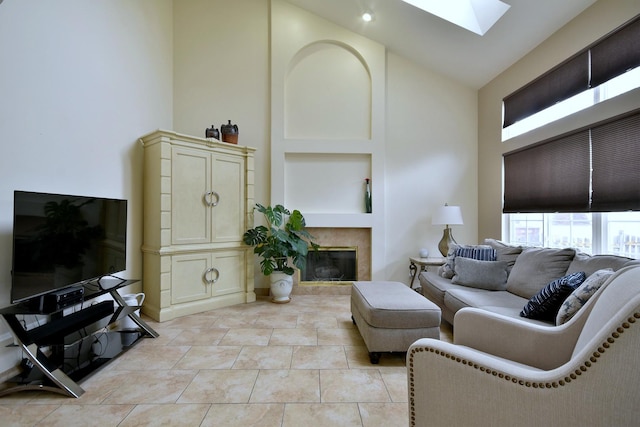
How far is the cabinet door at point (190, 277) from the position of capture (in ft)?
10.9

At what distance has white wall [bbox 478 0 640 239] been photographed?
2.38 metres

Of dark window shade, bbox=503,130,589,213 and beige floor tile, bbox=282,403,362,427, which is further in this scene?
dark window shade, bbox=503,130,589,213

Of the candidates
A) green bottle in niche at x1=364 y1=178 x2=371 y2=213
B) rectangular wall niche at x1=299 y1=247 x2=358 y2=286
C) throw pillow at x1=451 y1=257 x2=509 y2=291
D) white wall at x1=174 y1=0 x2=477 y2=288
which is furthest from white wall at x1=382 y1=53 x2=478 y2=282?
throw pillow at x1=451 y1=257 x2=509 y2=291

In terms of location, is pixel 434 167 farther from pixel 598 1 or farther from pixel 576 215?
pixel 598 1

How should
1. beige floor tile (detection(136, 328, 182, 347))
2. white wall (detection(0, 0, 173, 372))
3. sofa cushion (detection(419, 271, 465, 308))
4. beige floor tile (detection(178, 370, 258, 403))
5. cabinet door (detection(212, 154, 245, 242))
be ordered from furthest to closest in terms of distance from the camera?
cabinet door (detection(212, 154, 245, 242)), sofa cushion (detection(419, 271, 465, 308)), beige floor tile (detection(136, 328, 182, 347)), white wall (detection(0, 0, 173, 372)), beige floor tile (detection(178, 370, 258, 403))

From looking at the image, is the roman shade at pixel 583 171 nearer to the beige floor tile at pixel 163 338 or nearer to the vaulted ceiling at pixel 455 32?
the vaulted ceiling at pixel 455 32

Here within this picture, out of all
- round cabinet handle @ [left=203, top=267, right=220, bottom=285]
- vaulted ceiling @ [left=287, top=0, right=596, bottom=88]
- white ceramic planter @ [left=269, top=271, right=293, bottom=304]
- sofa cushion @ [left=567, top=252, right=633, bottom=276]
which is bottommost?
white ceramic planter @ [left=269, top=271, right=293, bottom=304]

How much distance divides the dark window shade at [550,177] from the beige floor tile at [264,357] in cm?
278

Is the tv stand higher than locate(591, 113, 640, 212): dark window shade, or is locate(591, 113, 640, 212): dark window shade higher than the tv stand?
locate(591, 113, 640, 212): dark window shade

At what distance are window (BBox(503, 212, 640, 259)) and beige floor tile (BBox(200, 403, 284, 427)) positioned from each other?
277 cm

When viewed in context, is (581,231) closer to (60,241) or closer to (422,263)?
(422,263)

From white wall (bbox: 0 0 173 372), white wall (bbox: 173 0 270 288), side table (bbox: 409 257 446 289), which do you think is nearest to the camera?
white wall (bbox: 0 0 173 372)

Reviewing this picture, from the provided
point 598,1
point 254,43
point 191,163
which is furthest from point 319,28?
point 598,1

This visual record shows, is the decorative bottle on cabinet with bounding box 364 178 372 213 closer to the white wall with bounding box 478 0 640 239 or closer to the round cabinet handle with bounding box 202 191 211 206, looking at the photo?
the white wall with bounding box 478 0 640 239
